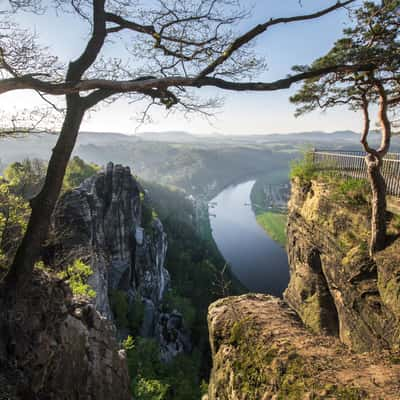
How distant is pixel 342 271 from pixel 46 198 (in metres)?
10.9

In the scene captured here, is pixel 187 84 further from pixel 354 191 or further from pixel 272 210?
pixel 272 210

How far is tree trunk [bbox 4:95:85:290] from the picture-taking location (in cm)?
468

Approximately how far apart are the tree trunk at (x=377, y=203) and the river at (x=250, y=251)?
58.3 m

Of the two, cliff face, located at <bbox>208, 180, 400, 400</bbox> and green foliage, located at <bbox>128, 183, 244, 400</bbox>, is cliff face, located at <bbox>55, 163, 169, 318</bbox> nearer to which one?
green foliage, located at <bbox>128, 183, 244, 400</bbox>

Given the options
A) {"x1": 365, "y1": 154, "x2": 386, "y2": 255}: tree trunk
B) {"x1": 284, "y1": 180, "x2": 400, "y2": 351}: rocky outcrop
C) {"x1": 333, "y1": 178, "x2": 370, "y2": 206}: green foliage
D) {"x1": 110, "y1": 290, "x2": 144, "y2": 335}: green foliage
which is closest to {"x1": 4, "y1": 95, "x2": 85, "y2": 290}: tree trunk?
{"x1": 284, "y1": 180, "x2": 400, "y2": 351}: rocky outcrop

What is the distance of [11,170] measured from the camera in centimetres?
3119

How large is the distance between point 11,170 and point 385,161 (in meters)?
38.1

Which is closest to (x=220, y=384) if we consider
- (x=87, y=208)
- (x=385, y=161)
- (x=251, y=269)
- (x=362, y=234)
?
(x=362, y=234)

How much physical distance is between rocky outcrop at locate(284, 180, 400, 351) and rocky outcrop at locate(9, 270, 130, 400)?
564cm

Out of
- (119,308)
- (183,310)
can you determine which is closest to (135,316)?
(119,308)

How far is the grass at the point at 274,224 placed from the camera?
284 feet

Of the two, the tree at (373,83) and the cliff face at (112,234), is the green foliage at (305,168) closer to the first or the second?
the tree at (373,83)

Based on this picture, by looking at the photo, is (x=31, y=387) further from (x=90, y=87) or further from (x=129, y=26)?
(x=129, y=26)

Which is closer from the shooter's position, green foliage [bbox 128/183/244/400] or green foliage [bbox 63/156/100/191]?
green foliage [bbox 128/183/244/400]
